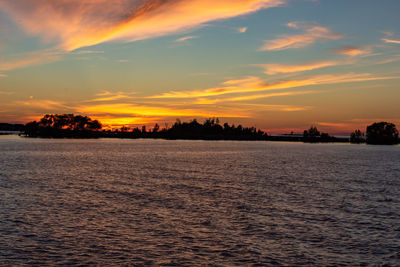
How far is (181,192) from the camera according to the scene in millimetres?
46875

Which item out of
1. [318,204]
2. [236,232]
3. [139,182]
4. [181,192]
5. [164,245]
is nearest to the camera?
[164,245]

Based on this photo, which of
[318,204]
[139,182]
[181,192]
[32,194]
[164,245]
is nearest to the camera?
[164,245]

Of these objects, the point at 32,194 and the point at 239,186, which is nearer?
the point at 32,194

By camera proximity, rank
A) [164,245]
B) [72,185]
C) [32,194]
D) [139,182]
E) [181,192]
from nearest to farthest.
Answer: [164,245], [32,194], [181,192], [72,185], [139,182]

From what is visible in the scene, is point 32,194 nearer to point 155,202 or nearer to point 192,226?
point 155,202

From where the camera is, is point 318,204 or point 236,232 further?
point 318,204

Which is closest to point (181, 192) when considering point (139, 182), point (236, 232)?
point (139, 182)

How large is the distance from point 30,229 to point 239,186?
3285 centimetres

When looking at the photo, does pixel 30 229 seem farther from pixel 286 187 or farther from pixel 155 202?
pixel 286 187

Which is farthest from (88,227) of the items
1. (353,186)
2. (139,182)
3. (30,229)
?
(353,186)

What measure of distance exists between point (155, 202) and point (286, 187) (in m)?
22.0

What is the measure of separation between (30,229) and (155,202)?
569 inches

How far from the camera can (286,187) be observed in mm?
52781

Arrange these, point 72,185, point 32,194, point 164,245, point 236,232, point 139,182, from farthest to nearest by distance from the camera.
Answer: point 139,182 → point 72,185 → point 32,194 → point 236,232 → point 164,245
